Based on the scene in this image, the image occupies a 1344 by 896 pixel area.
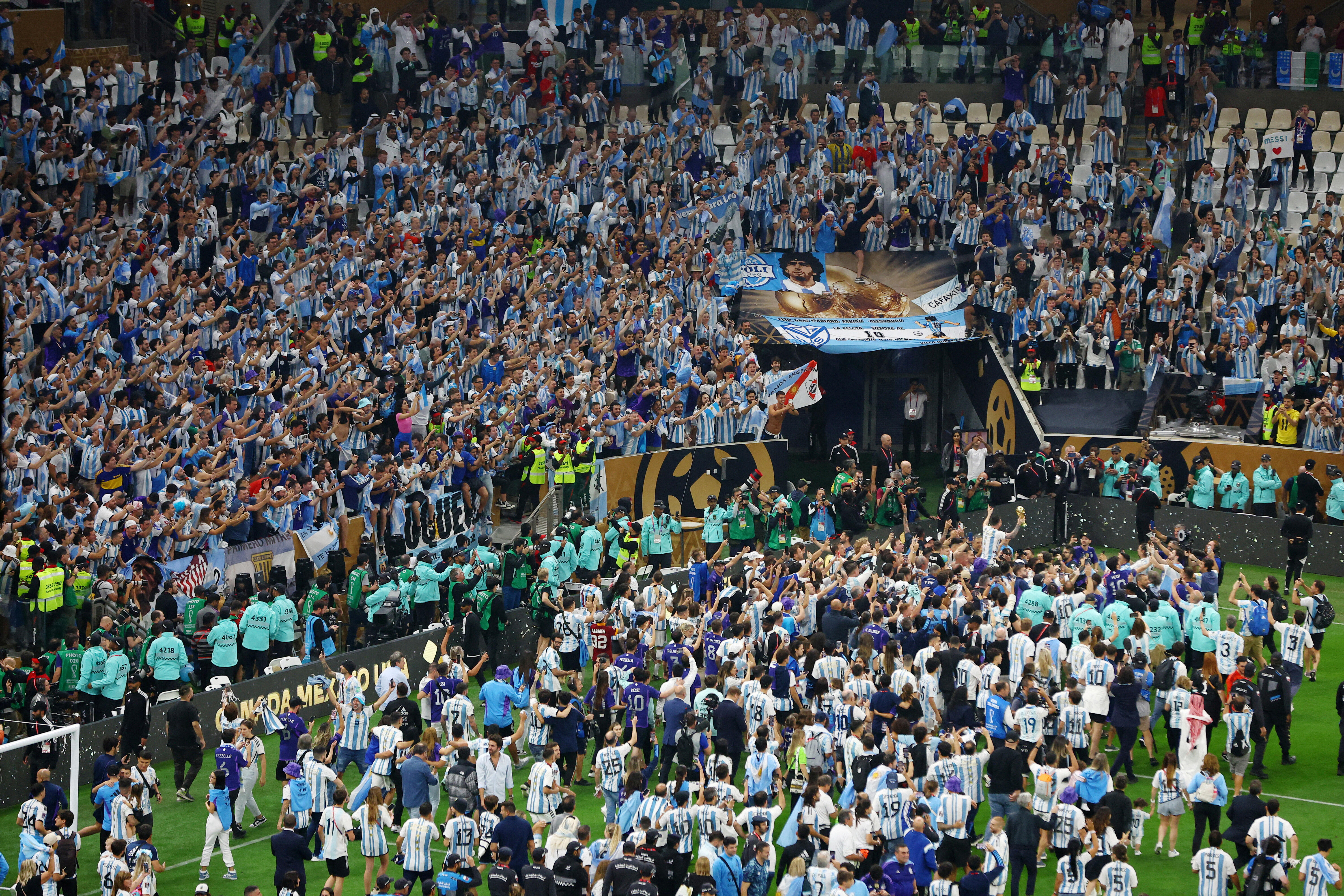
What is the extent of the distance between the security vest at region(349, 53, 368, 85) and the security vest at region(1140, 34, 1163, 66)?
1740 cm

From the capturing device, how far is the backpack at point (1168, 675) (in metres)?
18.8

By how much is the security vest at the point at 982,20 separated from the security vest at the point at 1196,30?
455 cm

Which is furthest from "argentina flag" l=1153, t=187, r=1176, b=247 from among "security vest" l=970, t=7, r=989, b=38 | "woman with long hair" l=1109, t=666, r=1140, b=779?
"woman with long hair" l=1109, t=666, r=1140, b=779

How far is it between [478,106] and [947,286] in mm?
10666

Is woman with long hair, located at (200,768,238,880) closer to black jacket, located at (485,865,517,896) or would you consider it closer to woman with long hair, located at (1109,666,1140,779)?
black jacket, located at (485,865,517,896)

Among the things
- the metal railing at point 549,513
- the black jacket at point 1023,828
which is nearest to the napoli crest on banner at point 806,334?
the metal railing at point 549,513

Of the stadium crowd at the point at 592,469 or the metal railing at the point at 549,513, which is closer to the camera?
the stadium crowd at the point at 592,469

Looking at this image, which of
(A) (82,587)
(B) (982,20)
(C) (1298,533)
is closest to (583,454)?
(A) (82,587)

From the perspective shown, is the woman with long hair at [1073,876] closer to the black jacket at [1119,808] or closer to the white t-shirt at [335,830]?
the black jacket at [1119,808]

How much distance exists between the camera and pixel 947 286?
34438 millimetres

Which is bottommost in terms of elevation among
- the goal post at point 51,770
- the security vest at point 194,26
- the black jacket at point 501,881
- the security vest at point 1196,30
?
the goal post at point 51,770

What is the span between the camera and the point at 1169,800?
16.9 metres

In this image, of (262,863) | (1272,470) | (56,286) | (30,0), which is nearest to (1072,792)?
(262,863)

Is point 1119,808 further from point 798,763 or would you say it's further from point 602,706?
point 602,706
